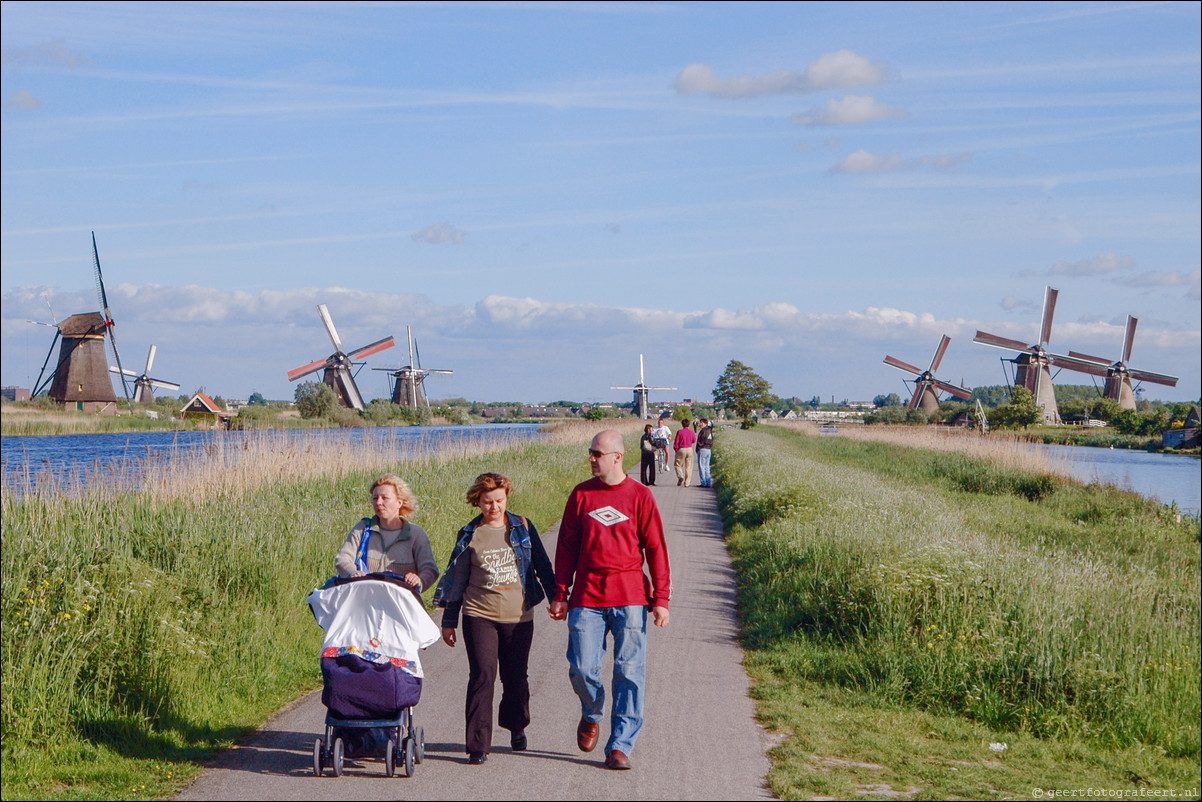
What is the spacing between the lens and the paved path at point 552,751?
4895 mm

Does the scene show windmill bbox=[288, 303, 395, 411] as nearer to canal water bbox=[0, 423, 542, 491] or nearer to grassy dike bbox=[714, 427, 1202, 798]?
canal water bbox=[0, 423, 542, 491]

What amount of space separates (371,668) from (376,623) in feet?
0.79

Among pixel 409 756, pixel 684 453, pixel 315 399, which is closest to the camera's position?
pixel 409 756

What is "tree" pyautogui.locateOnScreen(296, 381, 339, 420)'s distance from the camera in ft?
227

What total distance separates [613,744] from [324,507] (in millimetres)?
8217

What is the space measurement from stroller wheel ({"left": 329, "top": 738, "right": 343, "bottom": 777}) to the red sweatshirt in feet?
4.74

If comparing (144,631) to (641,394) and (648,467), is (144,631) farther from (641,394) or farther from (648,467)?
(641,394)

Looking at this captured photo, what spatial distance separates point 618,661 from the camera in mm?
5348

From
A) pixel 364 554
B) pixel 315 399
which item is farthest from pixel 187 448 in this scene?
pixel 315 399

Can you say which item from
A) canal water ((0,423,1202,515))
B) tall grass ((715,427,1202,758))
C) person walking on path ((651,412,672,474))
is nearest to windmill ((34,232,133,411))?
canal water ((0,423,1202,515))

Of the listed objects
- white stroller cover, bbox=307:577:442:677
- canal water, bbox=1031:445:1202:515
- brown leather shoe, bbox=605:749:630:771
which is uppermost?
white stroller cover, bbox=307:577:442:677

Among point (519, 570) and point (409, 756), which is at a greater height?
point (519, 570)

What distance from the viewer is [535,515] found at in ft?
56.3

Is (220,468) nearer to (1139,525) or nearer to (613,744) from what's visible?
(613,744)
